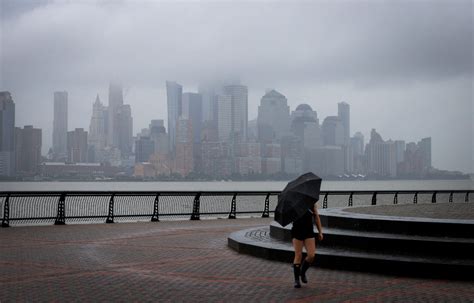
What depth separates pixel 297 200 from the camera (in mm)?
9305

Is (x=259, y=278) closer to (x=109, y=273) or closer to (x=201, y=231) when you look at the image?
(x=109, y=273)

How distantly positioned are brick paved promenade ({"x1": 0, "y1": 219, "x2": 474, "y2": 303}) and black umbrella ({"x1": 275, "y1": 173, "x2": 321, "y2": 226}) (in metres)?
1.13

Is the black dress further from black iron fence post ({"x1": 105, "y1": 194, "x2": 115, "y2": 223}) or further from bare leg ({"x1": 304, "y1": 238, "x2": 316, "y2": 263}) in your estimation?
black iron fence post ({"x1": 105, "y1": 194, "x2": 115, "y2": 223})

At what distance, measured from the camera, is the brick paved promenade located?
8586 mm

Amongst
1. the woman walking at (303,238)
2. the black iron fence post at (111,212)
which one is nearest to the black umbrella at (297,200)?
the woman walking at (303,238)

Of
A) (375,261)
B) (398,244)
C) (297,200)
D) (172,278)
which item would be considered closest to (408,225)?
(398,244)

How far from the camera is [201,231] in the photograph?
755 inches

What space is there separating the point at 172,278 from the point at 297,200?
2.59m

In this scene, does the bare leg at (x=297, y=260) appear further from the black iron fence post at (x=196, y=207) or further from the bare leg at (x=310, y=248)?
the black iron fence post at (x=196, y=207)

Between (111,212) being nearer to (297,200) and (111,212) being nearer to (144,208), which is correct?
(297,200)

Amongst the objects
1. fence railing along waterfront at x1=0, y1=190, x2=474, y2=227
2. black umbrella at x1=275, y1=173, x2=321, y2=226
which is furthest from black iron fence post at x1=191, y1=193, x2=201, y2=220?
black umbrella at x1=275, y1=173, x2=321, y2=226

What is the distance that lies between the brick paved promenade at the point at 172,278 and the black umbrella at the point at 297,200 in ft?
3.70

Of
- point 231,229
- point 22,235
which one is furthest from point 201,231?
point 22,235

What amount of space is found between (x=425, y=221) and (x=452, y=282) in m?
2.29
